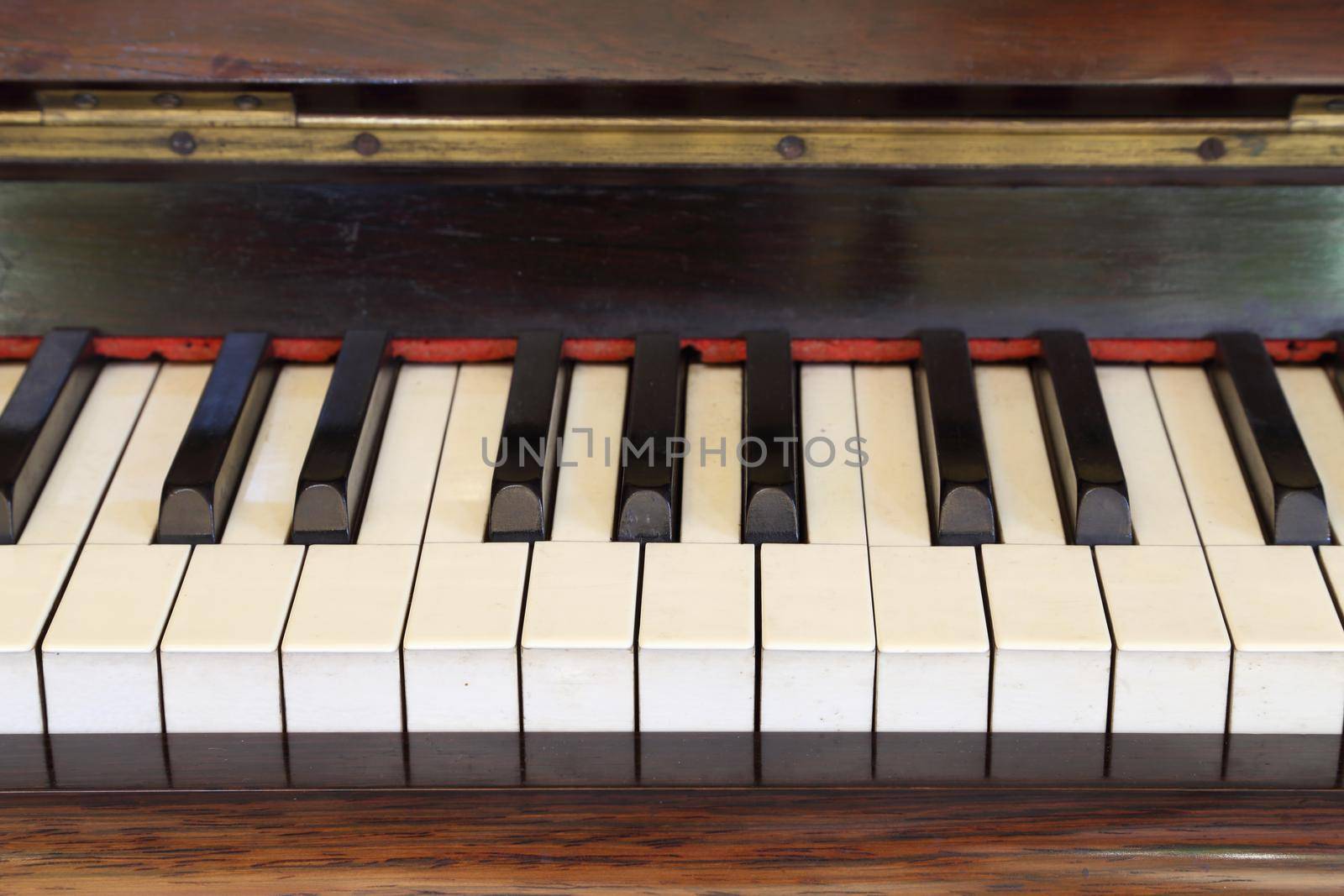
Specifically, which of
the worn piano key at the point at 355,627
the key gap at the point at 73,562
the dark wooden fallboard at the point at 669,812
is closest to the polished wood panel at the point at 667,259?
the key gap at the point at 73,562

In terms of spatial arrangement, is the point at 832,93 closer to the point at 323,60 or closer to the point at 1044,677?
the point at 323,60

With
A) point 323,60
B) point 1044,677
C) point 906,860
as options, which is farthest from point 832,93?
point 906,860

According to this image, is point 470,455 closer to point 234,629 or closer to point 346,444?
point 346,444

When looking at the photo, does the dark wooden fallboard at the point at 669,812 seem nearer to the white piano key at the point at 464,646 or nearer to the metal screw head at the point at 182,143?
the white piano key at the point at 464,646

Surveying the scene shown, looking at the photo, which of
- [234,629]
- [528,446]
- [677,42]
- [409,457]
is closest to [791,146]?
[677,42]

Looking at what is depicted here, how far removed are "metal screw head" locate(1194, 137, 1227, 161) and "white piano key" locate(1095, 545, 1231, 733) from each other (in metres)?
0.45

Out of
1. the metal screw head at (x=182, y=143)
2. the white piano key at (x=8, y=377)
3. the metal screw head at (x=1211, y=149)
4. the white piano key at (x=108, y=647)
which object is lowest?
the white piano key at (x=108, y=647)

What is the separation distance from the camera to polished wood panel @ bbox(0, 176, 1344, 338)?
56.7 inches

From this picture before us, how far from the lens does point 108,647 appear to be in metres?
1.19

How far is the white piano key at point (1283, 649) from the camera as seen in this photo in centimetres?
118

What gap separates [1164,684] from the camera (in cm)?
120

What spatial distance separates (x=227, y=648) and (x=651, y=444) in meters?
0.45

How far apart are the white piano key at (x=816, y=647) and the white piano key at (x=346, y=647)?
342 mm

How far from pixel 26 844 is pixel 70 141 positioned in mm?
722
